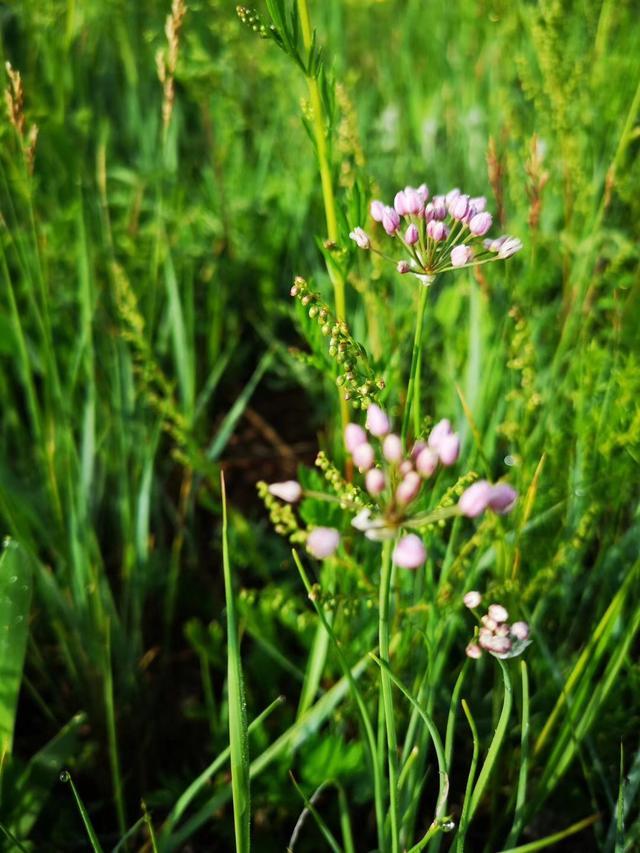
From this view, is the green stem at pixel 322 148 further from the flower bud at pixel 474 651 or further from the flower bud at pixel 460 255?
the flower bud at pixel 474 651

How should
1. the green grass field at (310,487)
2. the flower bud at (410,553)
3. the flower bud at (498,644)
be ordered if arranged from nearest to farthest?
the flower bud at (410,553), the flower bud at (498,644), the green grass field at (310,487)

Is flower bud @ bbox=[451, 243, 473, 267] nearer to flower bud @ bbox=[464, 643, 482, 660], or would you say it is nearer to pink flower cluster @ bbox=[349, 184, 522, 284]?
pink flower cluster @ bbox=[349, 184, 522, 284]

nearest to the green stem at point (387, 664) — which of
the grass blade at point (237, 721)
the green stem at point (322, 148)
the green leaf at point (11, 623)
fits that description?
the grass blade at point (237, 721)

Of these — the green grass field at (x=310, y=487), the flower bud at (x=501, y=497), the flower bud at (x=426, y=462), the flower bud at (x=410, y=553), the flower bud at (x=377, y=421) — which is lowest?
the green grass field at (x=310, y=487)

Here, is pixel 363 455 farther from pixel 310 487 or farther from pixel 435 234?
pixel 310 487

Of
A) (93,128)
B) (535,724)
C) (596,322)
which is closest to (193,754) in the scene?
(535,724)

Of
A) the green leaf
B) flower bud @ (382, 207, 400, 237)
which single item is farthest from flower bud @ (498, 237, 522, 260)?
the green leaf

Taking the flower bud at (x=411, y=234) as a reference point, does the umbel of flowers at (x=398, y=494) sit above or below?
below

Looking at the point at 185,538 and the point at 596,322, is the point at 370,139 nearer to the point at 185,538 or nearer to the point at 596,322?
the point at 596,322

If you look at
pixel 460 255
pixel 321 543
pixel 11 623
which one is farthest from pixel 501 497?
pixel 11 623
